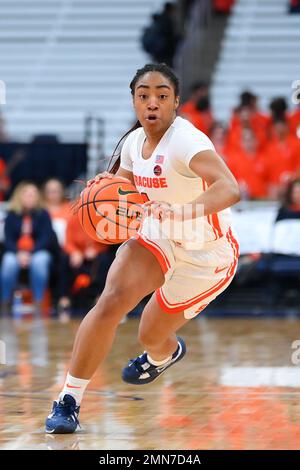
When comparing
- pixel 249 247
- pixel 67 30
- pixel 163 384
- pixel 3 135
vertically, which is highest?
pixel 67 30

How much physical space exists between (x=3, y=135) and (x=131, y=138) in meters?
8.75

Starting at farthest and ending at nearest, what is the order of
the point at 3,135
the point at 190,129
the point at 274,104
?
the point at 3,135 < the point at 274,104 < the point at 190,129

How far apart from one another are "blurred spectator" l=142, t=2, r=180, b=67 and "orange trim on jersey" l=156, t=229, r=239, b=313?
945 centimetres

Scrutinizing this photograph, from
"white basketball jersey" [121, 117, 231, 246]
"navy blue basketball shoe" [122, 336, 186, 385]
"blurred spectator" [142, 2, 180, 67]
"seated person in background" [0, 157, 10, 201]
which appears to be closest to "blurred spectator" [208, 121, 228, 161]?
"seated person in background" [0, 157, 10, 201]

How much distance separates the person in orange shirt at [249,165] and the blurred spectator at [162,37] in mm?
2787

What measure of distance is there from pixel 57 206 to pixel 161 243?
695 centimetres

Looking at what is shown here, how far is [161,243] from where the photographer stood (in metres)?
5.45

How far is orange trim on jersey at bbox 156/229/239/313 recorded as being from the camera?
5613mm

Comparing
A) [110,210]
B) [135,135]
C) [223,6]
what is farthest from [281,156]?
[110,210]

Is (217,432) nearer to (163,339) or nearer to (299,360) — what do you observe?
(163,339)

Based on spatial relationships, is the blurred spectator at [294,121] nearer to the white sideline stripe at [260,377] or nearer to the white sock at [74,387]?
the white sideline stripe at [260,377]

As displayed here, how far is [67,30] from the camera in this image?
746 inches

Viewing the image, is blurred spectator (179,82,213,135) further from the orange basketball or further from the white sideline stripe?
the orange basketball
